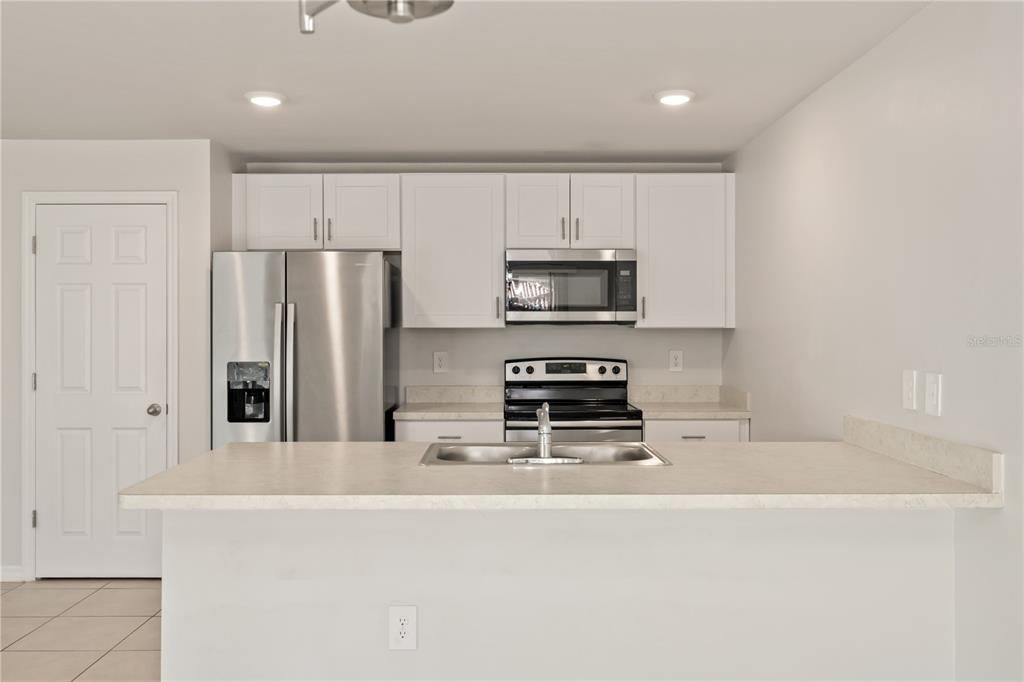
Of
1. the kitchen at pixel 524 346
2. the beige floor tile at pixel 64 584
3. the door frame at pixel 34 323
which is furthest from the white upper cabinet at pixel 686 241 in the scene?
the beige floor tile at pixel 64 584

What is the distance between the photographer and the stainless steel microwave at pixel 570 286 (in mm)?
4180

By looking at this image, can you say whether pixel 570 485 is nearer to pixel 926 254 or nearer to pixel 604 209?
pixel 926 254

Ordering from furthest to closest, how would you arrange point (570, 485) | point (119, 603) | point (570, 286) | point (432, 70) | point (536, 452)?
point (570, 286), point (119, 603), point (432, 70), point (536, 452), point (570, 485)

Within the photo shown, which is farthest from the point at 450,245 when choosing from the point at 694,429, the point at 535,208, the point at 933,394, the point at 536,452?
the point at 933,394

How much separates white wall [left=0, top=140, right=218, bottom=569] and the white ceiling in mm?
115

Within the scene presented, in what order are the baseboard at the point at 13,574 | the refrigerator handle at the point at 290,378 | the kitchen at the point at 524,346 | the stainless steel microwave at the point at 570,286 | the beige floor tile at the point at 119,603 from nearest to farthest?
the kitchen at the point at 524,346, the beige floor tile at the point at 119,603, the refrigerator handle at the point at 290,378, the baseboard at the point at 13,574, the stainless steel microwave at the point at 570,286

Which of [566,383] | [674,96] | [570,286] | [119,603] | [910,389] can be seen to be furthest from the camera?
[566,383]

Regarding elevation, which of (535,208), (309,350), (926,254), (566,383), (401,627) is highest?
(535,208)

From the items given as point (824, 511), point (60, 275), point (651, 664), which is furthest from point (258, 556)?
point (60, 275)

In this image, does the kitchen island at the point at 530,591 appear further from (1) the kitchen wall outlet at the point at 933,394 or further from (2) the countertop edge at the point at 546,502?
(2) the countertop edge at the point at 546,502

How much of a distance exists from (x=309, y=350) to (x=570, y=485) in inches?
84.5

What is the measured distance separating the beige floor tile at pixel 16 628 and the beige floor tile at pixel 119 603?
14 cm

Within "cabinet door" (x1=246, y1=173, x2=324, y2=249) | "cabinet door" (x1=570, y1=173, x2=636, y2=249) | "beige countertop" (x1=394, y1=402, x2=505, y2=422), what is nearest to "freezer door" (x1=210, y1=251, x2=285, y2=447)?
"cabinet door" (x1=246, y1=173, x2=324, y2=249)

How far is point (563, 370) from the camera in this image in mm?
4566
